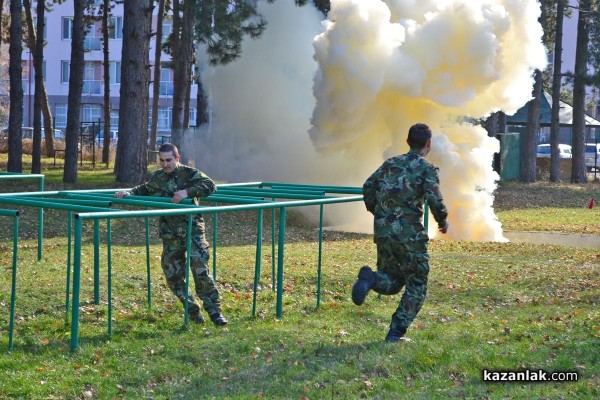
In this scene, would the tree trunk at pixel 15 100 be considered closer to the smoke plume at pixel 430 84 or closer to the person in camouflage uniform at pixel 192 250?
the smoke plume at pixel 430 84

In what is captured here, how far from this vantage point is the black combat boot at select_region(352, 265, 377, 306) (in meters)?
Answer: 8.28

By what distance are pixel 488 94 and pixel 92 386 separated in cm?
1420

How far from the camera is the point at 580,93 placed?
122ft

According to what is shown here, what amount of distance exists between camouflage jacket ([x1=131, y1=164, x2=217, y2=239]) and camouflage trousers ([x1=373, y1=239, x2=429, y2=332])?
6.18 ft

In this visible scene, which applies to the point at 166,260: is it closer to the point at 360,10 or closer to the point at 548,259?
the point at 548,259

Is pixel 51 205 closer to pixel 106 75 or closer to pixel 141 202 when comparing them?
pixel 141 202

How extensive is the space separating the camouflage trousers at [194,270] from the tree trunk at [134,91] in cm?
1463

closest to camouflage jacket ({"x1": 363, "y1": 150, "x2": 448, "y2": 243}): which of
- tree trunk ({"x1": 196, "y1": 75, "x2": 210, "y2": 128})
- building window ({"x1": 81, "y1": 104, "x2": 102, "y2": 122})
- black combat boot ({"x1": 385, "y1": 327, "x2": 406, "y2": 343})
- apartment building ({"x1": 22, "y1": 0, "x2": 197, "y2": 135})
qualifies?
black combat boot ({"x1": 385, "y1": 327, "x2": 406, "y2": 343})

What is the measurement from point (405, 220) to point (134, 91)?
16203 millimetres

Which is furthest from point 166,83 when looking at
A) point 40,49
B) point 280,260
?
point 280,260

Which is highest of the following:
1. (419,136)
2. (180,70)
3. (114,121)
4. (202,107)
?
(180,70)

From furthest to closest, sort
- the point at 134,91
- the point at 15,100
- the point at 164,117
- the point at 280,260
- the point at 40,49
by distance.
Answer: the point at 164,117 → the point at 40,49 → the point at 15,100 → the point at 134,91 → the point at 280,260

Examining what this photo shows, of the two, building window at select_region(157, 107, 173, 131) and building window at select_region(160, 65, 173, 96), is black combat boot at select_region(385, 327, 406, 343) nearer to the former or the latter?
building window at select_region(160, 65, 173, 96)

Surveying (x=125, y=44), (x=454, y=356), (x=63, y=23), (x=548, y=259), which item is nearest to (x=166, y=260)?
(x=454, y=356)
